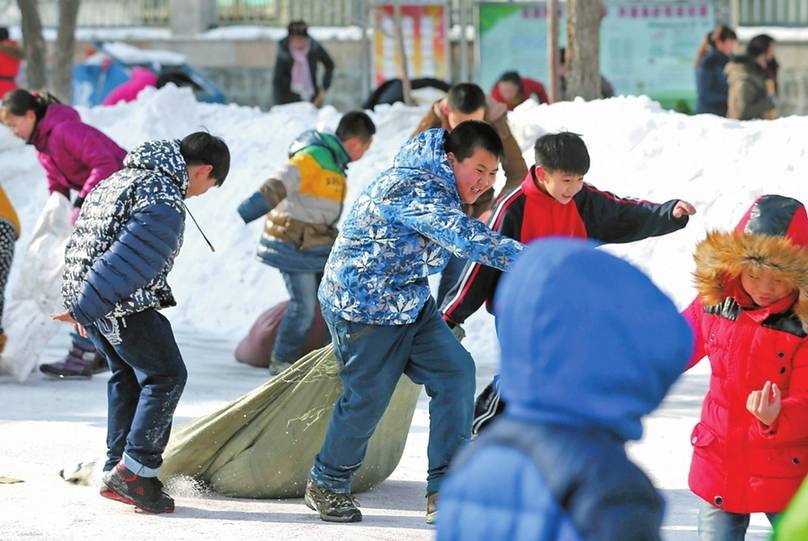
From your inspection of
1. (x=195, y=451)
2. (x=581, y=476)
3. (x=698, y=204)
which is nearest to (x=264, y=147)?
(x=698, y=204)

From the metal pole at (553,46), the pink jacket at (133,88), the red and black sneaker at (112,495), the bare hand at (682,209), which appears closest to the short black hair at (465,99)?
the bare hand at (682,209)

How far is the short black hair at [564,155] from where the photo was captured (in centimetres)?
576

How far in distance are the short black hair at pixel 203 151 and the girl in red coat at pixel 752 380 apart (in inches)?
83.4

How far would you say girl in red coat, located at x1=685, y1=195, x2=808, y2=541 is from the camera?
13.6 ft

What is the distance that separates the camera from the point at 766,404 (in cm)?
409

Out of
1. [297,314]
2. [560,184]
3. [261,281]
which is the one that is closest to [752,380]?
[560,184]

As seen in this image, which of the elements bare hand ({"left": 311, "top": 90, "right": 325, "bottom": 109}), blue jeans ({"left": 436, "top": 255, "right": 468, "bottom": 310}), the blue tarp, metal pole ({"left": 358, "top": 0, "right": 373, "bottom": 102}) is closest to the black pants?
blue jeans ({"left": 436, "top": 255, "right": 468, "bottom": 310})

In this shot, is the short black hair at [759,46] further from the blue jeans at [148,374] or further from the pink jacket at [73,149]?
the blue jeans at [148,374]

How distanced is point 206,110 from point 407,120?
7.61ft

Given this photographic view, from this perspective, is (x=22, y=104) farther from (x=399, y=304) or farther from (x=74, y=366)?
(x=399, y=304)

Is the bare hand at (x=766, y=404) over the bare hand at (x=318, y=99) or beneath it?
beneath

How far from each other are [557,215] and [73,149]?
3.21 meters

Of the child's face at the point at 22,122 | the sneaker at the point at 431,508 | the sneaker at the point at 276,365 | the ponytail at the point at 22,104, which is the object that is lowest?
the sneaker at the point at 276,365

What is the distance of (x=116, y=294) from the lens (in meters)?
5.52
